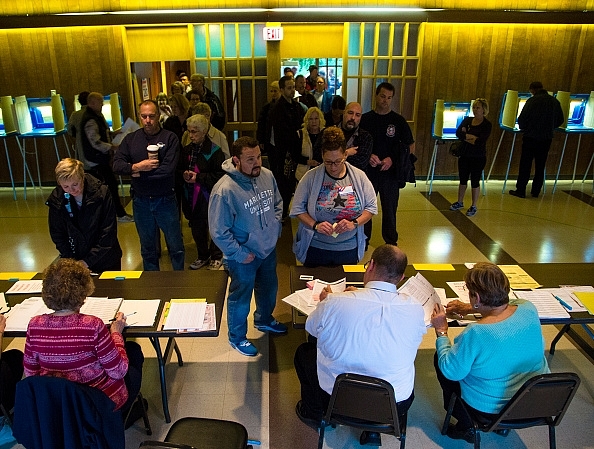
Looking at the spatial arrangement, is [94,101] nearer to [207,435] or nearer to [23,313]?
[23,313]

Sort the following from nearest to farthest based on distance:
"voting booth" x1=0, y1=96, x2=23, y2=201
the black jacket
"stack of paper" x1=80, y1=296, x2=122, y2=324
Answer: "stack of paper" x1=80, y1=296, x2=122, y2=324 < the black jacket < "voting booth" x1=0, y1=96, x2=23, y2=201

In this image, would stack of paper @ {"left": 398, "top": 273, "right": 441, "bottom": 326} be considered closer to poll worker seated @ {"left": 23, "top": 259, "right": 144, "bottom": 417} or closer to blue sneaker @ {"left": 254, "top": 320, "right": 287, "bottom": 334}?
blue sneaker @ {"left": 254, "top": 320, "right": 287, "bottom": 334}

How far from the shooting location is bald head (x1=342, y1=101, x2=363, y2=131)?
4547 mm

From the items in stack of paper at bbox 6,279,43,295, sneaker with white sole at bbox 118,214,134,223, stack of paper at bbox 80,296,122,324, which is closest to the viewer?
stack of paper at bbox 80,296,122,324

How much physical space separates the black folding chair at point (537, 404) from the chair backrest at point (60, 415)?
173cm

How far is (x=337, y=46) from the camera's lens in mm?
7750

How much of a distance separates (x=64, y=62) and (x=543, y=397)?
7.69 meters

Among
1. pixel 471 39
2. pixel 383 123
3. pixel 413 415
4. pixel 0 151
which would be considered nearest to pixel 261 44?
pixel 471 39

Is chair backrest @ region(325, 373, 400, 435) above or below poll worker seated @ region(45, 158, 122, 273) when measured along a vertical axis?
below

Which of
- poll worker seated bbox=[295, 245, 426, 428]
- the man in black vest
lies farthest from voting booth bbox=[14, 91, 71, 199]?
poll worker seated bbox=[295, 245, 426, 428]

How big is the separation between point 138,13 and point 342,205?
5.41 metres

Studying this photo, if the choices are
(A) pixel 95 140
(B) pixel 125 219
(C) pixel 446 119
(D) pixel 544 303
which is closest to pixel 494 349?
(D) pixel 544 303

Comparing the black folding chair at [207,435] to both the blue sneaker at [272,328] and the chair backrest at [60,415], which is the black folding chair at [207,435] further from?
the blue sneaker at [272,328]

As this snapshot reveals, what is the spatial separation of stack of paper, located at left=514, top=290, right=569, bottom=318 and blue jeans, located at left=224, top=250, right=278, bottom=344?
1641 millimetres
